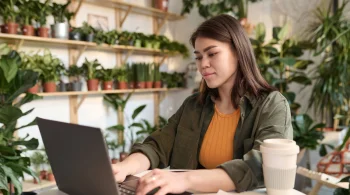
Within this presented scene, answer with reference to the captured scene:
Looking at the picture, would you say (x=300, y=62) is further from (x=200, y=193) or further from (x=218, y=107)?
(x=200, y=193)

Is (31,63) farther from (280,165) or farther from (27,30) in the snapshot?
(280,165)

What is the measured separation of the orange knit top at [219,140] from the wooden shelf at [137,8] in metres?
2.50

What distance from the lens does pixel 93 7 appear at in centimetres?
355

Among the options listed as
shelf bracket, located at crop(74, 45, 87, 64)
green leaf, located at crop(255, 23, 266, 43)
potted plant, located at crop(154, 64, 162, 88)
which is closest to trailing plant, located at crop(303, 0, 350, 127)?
green leaf, located at crop(255, 23, 266, 43)

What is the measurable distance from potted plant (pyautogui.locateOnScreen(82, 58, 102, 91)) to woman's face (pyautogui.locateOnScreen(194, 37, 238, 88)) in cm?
222

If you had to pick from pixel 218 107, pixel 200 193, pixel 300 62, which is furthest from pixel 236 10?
pixel 200 193

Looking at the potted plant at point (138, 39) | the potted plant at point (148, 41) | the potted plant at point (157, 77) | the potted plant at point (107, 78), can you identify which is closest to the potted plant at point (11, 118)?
the potted plant at point (107, 78)

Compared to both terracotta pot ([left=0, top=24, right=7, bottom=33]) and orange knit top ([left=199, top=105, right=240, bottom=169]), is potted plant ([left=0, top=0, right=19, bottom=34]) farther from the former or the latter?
orange knit top ([left=199, top=105, right=240, bottom=169])

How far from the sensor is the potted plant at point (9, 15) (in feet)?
8.64

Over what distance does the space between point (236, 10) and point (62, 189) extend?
3632mm

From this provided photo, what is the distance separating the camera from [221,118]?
4.42ft

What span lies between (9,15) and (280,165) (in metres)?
2.54

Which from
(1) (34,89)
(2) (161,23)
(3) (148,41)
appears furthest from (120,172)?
(2) (161,23)

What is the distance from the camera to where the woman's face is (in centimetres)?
124
